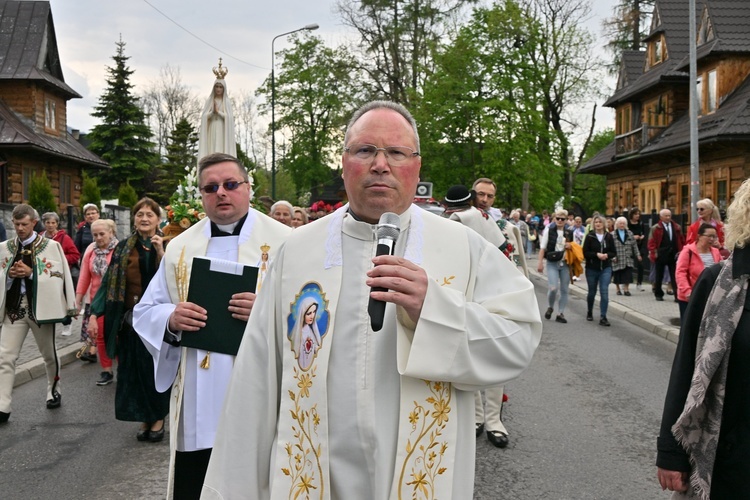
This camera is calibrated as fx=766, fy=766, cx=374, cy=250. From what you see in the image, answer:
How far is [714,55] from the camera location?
26.4m

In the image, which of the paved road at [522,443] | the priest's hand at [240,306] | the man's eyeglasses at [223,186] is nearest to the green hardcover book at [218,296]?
the priest's hand at [240,306]

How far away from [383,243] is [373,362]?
373 mm

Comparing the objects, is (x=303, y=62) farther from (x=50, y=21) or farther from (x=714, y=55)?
(x=714, y=55)

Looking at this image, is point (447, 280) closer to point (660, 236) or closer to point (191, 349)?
point (191, 349)

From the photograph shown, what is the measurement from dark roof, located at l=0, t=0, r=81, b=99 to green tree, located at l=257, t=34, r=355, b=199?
13304mm

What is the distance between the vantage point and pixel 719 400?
9.18 ft

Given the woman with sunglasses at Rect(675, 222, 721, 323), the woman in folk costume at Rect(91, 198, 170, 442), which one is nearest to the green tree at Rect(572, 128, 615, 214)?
the woman with sunglasses at Rect(675, 222, 721, 323)

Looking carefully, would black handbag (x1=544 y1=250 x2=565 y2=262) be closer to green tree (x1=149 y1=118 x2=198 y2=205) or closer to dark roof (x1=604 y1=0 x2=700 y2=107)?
dark roof (x1=604 y1=0 x2=700 y2=107)

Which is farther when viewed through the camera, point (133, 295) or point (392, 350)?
point (133, 295)

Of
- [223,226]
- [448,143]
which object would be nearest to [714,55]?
[448,143]

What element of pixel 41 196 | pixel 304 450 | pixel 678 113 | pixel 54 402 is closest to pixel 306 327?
pixel 304 450

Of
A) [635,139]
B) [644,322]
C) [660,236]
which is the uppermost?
[635,139]

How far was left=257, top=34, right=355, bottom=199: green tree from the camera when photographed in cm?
4347

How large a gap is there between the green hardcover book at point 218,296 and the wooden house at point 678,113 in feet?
68.4
